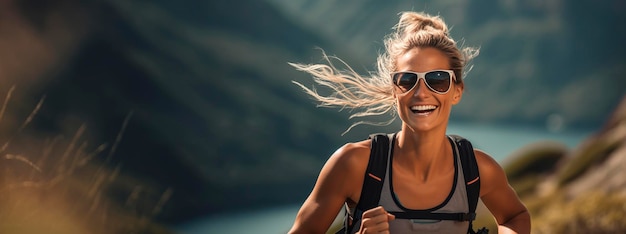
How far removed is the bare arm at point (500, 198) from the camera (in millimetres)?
4324

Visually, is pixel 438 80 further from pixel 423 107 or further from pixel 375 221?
pixel 375 221

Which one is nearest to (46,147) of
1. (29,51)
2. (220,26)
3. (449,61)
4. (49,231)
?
(49,231)

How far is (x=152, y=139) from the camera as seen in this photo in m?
60.1

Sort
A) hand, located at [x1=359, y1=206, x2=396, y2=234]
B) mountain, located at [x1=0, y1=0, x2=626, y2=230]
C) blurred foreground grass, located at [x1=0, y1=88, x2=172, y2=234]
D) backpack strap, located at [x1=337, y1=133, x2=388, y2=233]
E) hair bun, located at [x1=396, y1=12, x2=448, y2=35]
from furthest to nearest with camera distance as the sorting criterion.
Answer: mountain, located at [x1=0, y1=0, x2=626, y2=230], blurred foreground grass, located at [x1=0, y1=88, x2=172, y2=234], hair bun, located at [x1=396, y1=12, x2=448, y2=35], backpack strap, located at [x1=337, y1=133, x2=388, y2=233], hand, located at [x1=359, y1=206, x2=396, y2=234]

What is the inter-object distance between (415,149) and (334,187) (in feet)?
1.59

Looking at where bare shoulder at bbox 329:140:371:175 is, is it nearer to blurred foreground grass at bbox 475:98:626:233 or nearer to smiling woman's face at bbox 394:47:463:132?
smiling woman's face at bbox 394:47:463:132

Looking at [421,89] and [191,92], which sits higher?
[191,92]

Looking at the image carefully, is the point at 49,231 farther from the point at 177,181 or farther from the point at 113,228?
the point at 177,181

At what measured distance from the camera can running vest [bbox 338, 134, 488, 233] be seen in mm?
3959

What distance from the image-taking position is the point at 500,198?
4457 millimetres

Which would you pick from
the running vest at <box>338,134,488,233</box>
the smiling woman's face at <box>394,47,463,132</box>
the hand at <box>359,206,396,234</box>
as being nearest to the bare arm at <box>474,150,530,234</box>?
the running vest at <box>338,134,488,233</box>

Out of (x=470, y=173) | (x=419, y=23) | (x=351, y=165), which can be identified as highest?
(x=419, y=23)

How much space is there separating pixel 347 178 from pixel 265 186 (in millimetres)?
57526

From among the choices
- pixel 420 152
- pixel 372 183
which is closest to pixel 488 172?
pixel 420 152
